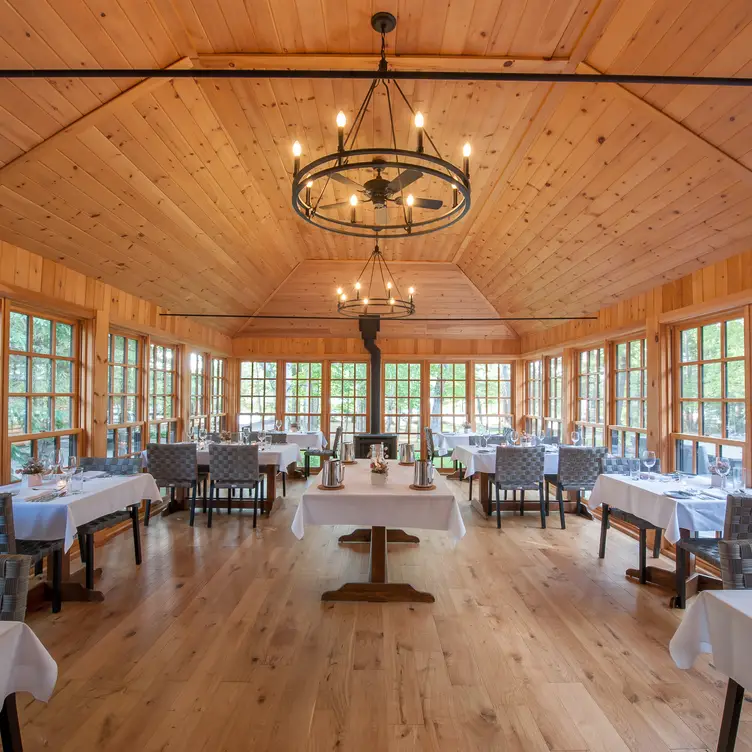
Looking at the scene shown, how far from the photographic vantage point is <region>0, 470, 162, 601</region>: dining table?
3.21 meters

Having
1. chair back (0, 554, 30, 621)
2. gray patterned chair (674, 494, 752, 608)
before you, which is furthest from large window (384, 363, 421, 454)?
chair back (0, 554, 30, 621)

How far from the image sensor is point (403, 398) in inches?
388

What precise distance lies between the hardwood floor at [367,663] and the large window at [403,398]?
529cm

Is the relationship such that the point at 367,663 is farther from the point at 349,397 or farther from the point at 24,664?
the point at 349,397

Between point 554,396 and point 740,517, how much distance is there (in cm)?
564

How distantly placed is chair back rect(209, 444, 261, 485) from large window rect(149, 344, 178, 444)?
59.2 inches

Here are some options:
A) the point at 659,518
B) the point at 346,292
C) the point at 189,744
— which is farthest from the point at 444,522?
the point at 346,292

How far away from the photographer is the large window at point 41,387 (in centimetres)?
418

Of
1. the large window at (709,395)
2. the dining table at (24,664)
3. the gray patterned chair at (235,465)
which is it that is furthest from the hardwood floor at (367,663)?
the large window at (709,395)

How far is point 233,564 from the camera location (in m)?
4.40

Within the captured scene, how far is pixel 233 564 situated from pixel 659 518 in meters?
3.40

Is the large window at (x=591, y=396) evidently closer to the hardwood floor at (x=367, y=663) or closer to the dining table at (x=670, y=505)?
the dining table at (x=670, y=505)

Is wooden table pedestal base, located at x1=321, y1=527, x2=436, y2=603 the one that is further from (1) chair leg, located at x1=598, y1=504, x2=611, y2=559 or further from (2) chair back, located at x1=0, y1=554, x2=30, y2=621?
(2) chair back, located at x1=0, y1=554, x2=30, y2=621

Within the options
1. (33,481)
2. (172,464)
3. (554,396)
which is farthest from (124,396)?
(554,396)
